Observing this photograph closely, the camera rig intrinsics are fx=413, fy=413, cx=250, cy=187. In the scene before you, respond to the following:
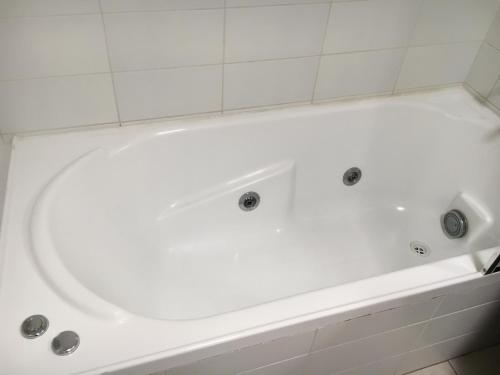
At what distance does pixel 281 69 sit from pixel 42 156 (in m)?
0.73

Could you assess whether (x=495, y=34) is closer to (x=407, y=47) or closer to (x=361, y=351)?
(x=407, y=47)

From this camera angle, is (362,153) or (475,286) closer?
(475,286)

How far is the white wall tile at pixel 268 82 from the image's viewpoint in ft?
4.03

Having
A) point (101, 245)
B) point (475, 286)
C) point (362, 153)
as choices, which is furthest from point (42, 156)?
point (475, 286)

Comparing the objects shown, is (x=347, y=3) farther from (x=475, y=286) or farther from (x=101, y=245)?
(x=101, y=245)

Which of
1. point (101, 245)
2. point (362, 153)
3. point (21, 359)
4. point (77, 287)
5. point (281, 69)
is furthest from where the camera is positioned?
point (362, 153)

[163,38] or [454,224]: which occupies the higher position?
[163,38]

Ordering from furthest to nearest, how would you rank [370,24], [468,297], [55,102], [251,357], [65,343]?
[370,24], [55,102], [468,297], [251,357], [65,343]

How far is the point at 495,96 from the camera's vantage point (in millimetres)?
1404

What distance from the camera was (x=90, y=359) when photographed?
0.74 m

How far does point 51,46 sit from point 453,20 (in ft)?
3.91

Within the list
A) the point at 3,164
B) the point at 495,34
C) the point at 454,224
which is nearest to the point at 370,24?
the point at 495,34

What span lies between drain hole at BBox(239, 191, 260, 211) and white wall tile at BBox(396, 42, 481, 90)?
63 centimetres

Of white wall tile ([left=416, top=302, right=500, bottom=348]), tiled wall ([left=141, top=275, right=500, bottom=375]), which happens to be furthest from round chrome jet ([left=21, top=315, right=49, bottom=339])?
white wall tile ([left=416, top=302, right=500, bottom=348])
